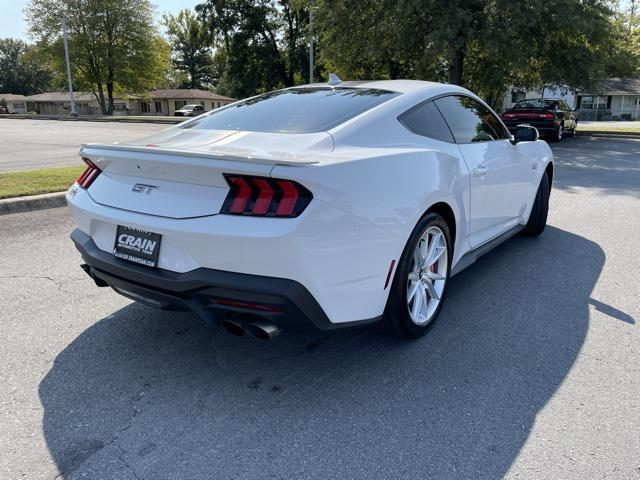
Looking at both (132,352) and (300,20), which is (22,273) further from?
(300,20)

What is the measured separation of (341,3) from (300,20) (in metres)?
22.3

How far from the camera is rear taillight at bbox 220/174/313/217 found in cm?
236

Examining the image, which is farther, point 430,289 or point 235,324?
point 430,289

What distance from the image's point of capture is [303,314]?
95.3 inches

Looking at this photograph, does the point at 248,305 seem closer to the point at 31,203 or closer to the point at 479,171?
the point at 479,171

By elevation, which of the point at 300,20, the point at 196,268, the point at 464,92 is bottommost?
the point at 196,268

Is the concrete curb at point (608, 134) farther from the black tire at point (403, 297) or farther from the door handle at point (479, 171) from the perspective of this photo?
the black tire at point (403, 297)

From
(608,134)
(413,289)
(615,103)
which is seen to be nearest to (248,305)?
(413,289)

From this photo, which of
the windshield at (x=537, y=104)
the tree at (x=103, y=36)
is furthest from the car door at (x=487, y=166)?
the tree at (x=103, y=36)

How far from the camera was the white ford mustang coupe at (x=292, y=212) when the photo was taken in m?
2.37

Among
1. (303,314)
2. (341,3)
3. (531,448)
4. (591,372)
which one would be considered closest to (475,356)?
(591,372)

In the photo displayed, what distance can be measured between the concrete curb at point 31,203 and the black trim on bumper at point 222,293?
4.47 meters

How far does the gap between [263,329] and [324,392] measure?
1.81 feet

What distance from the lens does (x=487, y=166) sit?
394cm
